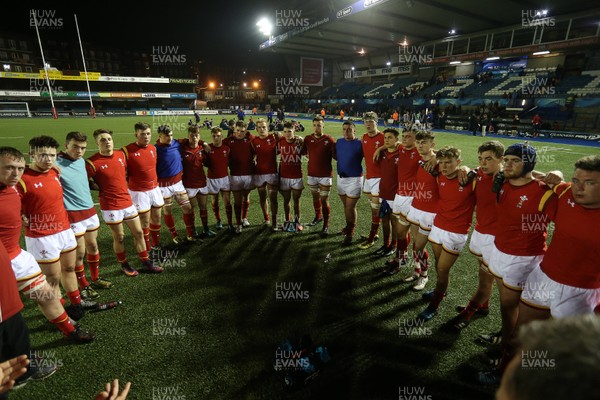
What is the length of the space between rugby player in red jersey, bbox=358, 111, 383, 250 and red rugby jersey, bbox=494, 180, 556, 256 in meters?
3.10

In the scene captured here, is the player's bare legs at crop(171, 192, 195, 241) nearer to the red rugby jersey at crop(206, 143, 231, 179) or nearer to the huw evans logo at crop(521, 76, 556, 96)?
the red rugby jersey at crop(206, 143, 231, 179)

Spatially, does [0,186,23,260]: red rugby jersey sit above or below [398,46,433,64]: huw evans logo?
below

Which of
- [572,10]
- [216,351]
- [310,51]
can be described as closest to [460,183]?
[216,351]

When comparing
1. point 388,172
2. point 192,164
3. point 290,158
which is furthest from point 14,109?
point 388,172

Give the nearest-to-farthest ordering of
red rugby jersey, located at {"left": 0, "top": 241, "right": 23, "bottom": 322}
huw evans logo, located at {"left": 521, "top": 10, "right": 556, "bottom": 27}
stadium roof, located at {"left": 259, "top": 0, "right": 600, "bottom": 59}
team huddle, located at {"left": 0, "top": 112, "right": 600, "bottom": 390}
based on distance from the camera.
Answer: red rugby jersey, located at {"left": 0, "top": 241, "right": 23, "bottom": 322} → team huddle, located at {"left": 0, "top": 112, "right": 600, "bottom": 390} → stadium roof, located at {"left": 259, "top": 0, "right": 600, "bottom": 59} → huw evans logo, located at {"left": 521, "top": 10, "right": 556, "bottom": 27}

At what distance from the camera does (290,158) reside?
7.38m

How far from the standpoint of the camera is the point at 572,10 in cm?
2798

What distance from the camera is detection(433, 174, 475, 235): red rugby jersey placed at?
4.15m

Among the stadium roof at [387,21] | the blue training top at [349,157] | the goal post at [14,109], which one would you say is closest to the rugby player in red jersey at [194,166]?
the blue training top at [349,157]

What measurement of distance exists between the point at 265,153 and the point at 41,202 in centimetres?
443

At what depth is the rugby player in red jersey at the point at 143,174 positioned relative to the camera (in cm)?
578

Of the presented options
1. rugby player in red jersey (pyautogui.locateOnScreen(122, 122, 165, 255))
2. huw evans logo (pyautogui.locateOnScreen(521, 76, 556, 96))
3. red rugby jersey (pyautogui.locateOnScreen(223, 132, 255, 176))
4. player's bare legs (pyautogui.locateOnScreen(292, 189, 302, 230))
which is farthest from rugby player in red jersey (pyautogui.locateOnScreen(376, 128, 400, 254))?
huw evans logo (pyautogui.locateOnScreen(521, 76, 556, 96))

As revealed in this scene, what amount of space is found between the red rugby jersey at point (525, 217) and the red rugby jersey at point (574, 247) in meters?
0.21

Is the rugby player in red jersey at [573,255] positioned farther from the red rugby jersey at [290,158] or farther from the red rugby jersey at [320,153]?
the red rugby jersey at [290,158]
